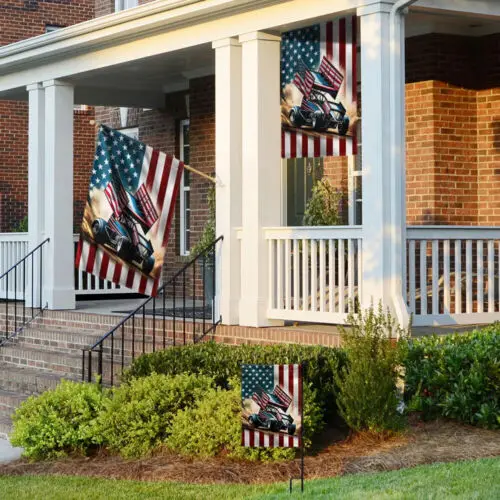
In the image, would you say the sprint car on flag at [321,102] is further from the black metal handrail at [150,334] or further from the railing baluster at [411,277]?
the black metal handrail at [150,334]

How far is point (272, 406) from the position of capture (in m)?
8.48

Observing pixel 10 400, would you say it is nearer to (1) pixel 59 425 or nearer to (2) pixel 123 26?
(1) pixel 59 425

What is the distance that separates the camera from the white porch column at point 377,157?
36.3 ft

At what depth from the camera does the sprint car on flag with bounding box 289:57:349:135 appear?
1220 centimetres

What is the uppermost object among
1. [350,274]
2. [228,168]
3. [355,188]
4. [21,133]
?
[21,133]

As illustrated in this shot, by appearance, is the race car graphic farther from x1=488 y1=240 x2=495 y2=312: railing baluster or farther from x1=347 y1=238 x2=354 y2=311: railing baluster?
x1=488 y1=240 x2=495 y2=312: railing baluster

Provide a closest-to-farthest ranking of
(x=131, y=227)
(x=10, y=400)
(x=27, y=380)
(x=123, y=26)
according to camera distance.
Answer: (x=131, y=227) → (x=10, y=400) → (x=27, y=380) → (x=123, y=26)

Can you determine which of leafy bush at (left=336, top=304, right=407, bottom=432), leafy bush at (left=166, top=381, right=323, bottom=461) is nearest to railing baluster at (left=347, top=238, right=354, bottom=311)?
leafy bush at (left=336, top=304, right=407, bottom=432)

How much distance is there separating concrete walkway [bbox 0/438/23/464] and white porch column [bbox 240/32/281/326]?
2816mm

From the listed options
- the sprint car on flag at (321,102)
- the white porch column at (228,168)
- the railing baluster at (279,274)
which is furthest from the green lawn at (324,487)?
the sprint car on flag at (321,102)

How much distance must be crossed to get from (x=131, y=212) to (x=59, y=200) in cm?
334

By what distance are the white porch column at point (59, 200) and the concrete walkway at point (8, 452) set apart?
439 centimetres

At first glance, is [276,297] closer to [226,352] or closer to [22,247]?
[226,352]

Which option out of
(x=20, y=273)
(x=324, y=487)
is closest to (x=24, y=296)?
(x=20, y=273)
